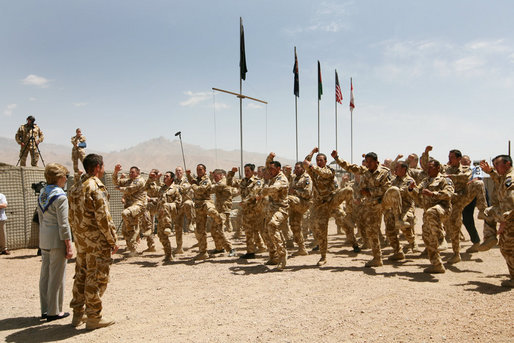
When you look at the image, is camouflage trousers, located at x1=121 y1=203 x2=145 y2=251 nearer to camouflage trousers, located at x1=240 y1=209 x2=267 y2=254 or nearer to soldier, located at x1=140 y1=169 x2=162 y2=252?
soldier, located at x1=140 y1=169 x2=162 y2=252

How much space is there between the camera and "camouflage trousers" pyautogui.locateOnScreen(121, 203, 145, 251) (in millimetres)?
8500

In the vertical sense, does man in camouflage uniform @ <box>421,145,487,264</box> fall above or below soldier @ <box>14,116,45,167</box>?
below

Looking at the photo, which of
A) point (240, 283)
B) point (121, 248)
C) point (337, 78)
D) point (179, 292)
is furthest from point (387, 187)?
point (337, 78)

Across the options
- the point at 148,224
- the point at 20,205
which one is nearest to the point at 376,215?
the point at 148,224

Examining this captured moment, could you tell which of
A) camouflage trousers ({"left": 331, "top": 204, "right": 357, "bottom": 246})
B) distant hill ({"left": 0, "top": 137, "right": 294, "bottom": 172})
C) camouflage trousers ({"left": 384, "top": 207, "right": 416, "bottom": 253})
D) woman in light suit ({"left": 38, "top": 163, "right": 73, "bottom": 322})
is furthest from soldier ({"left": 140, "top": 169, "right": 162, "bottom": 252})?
distant hill ({"left": 0, "top": 137, "right": 294, "bottom": 172})

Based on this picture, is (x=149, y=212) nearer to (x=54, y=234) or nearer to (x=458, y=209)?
(x=54, y=234)

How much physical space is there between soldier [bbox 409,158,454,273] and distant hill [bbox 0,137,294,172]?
Result: 3221 inches

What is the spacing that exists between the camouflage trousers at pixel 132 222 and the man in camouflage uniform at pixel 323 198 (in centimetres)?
437

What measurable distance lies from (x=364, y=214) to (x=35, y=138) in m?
11.9

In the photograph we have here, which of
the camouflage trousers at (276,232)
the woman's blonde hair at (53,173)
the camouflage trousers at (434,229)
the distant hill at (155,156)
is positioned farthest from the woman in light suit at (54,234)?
the distant hill at (155,156)

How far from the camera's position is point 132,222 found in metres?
8.66

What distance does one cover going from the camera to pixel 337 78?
25781 mm

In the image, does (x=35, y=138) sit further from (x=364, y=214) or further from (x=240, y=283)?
(x=364, y=214)

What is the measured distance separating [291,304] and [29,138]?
11753 millimetres
